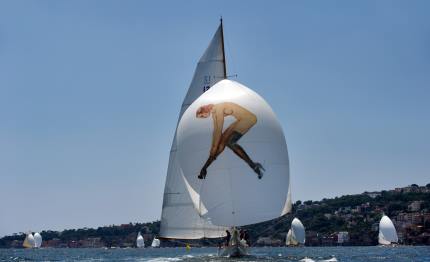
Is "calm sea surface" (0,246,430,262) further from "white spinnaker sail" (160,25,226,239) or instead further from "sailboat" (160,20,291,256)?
"sailboat" (160,20,291,256)

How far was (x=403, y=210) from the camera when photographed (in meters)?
154

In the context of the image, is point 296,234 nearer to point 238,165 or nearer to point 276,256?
point 276,256

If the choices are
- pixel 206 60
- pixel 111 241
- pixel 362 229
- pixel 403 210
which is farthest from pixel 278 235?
pixel 206 60

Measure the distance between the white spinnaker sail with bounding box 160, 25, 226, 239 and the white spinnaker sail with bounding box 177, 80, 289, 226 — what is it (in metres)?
2.19

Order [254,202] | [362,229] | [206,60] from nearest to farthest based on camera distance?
1. [254,202]
2. [206,60]
3. [362,229]

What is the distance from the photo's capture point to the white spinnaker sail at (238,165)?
34812 millimetres

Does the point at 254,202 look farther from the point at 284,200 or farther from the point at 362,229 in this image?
the point at 362,229

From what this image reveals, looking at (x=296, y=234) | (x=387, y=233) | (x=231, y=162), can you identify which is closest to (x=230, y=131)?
(x=231, y=162)

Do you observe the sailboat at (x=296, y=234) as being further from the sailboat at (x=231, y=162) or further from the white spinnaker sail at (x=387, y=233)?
the sailboat at (x=231, y=162)

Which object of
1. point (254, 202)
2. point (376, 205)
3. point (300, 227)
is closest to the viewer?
point (254, 202)

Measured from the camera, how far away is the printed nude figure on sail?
116ft

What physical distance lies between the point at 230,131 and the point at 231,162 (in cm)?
152

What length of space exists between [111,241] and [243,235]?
534 feet

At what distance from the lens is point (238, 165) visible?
116ft
